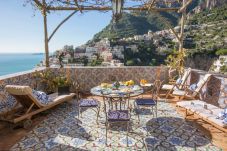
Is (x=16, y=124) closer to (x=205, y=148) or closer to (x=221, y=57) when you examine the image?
(x=205, y=148)

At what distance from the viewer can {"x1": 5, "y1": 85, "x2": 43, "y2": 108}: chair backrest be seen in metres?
4.02

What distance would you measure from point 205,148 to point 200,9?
4550cm

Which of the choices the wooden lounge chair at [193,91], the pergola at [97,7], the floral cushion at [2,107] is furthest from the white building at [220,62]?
the floral cushion at [2,107]

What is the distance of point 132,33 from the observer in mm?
36000

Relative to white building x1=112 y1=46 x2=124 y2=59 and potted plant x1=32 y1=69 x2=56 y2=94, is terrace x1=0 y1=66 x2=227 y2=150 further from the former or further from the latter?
white building x1=112 y1=46 x2=124 y2=59

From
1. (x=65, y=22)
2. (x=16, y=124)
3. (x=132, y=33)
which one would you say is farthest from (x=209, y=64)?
(x=16, y=124)

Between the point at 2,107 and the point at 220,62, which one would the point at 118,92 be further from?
the point at 220,62

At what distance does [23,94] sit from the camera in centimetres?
406

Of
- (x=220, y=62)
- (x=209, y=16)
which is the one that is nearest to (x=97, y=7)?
(x=220, y=62)

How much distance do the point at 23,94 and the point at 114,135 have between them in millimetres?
1897

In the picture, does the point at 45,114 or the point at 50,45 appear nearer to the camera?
the point at 45,114

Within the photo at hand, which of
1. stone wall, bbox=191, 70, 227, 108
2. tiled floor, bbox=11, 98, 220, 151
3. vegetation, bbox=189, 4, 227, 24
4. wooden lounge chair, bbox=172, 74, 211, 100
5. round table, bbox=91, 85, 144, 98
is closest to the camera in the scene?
tiled floor, bbox=11, 98, 220, 151

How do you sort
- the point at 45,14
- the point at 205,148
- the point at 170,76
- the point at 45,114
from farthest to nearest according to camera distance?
the point at 170,76 < the point at 45,14 < the point at 45,114 < the point at 205,148

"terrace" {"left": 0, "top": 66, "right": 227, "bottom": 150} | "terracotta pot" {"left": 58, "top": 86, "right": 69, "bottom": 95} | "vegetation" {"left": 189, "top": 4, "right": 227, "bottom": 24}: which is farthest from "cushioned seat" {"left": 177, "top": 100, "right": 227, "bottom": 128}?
"vegetation" {"left": 189, "top": 4, "right": 227, "bottom": 24}
